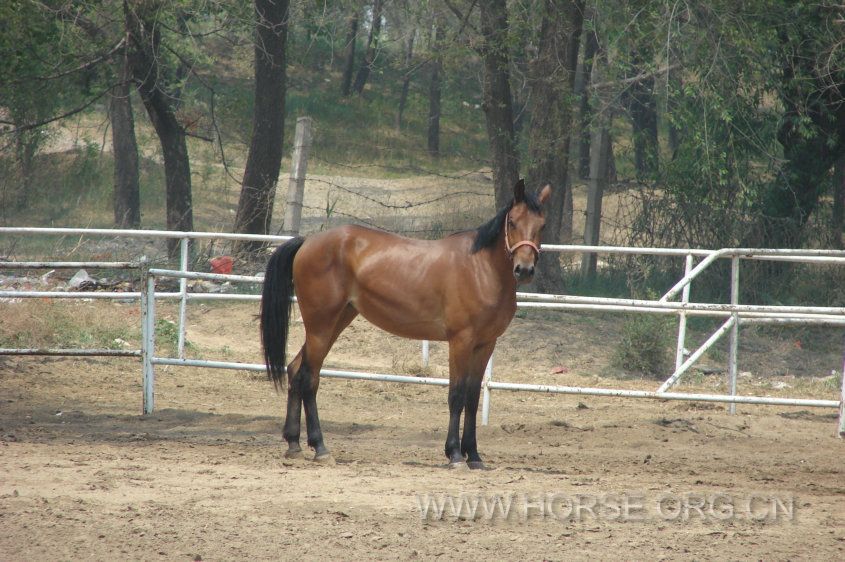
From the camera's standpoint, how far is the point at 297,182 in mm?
10664

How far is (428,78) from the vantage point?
39750 mm

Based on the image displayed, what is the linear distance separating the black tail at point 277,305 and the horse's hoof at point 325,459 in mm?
656

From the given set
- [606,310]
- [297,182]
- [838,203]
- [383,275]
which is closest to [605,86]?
[838,203]

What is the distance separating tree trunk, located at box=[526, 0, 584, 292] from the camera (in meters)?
12.1

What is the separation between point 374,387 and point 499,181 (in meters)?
4.63

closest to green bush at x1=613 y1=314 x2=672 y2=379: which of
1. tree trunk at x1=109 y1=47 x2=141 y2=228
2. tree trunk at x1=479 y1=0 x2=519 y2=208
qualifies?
tree trunk at x1=479 y1=0 x2=519 y2=208

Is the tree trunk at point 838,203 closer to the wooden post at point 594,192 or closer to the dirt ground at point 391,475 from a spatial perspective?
the wooden post at point 594,192

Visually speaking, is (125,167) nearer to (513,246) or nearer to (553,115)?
(553,115)

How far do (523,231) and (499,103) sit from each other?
762cm

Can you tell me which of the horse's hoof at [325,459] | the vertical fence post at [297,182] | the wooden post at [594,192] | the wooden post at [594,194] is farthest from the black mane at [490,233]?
the wooden post at [594,194]

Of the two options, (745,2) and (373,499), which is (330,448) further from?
(745,2)

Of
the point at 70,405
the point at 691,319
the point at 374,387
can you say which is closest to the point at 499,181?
the point at 691,319

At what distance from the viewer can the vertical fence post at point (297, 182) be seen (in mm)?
10594

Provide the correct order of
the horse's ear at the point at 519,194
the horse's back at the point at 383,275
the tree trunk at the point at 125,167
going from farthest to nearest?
the tree trunk at the point at 125,167 → the horse's back at the point at 383,275 → the horse's ear at the point at 519,194
